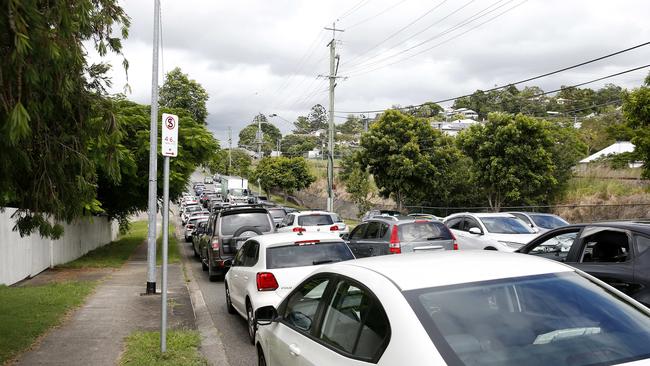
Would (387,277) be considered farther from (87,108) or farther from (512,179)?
(512,179)

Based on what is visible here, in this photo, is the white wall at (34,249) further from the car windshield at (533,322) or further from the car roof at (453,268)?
the car windshield at (533,322)

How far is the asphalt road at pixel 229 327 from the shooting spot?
25.2ft

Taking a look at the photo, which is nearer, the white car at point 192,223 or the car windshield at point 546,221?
the car windshield at point 546,221

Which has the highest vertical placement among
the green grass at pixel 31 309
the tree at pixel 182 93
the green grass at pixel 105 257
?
the tree at pixel 182 93

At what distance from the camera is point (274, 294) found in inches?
324

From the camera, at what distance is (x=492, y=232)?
1486cm

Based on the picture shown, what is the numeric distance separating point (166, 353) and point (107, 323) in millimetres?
2502

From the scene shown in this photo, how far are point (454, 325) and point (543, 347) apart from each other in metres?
0.45

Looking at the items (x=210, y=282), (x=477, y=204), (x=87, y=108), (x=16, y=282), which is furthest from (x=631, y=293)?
(x=477, y=204)

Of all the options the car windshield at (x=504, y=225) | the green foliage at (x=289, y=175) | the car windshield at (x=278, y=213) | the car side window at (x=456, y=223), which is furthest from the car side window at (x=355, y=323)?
the green foliage at (x=289, y=175)

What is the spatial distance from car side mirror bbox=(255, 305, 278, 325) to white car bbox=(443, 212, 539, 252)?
9955mm

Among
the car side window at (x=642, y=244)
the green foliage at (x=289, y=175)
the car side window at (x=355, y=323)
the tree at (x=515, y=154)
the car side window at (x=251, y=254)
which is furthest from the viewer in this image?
the green foliage at (x=289, y=175)

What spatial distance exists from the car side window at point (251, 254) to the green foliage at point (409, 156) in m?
25.2

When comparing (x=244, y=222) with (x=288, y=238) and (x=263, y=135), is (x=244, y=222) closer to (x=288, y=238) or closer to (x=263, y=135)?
(x=288, y=238)
